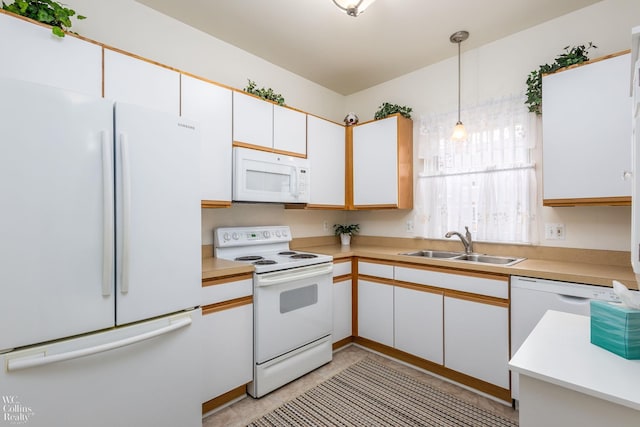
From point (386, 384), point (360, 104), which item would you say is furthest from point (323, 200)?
point (386, 384)

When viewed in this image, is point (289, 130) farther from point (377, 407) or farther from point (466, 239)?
point (377, 407)

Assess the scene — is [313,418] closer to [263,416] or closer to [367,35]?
[263,416]

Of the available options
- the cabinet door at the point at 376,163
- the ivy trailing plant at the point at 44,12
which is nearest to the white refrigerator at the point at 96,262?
the ivy trailing plant at the point at 44,12

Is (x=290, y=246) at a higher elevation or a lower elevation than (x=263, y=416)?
higher

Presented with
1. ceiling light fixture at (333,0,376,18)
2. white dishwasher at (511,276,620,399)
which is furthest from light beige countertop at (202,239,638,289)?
ceiling light fixture at (333,0,376,18)

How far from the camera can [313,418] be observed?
189 cm

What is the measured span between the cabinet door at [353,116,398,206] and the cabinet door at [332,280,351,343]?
2.97ft

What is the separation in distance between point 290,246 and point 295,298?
850mm

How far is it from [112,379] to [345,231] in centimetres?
249

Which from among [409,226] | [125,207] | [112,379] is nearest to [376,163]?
[409,226]

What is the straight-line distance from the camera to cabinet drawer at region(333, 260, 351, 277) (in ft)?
8.89

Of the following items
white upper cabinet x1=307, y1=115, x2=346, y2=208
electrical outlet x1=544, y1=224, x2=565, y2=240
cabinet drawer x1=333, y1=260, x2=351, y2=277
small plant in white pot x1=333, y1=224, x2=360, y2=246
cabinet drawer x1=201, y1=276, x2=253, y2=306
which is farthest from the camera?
small plant in white pot x1=333, y1=224, x2=360, y2=246

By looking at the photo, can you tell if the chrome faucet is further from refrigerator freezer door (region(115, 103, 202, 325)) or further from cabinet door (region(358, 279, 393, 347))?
refrigerator freezer door (region(115, 103, 202, 325))

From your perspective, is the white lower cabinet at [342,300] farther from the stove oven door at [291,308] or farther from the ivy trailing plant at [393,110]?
the ivy trailing plant at [393,110]
